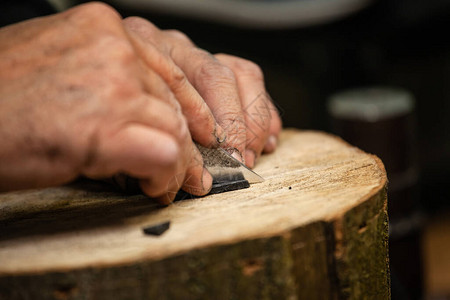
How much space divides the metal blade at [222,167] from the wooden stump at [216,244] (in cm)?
5

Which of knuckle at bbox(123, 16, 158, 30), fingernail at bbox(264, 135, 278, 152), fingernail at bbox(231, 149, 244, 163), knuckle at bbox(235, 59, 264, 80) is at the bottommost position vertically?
fingernail at bbox(264, 135, 278, 152)

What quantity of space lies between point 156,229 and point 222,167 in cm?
29

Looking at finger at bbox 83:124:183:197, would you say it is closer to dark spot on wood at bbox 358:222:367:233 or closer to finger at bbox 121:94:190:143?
finger at bbox 121:94:190:143

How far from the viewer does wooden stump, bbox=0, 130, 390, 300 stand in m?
0.75

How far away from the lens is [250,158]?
1.22 m

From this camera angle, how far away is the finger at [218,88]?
1.15 metres

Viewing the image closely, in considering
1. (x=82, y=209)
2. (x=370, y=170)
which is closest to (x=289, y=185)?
(x=370, y=170)

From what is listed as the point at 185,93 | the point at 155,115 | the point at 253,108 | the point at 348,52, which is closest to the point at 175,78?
the point at 185,93

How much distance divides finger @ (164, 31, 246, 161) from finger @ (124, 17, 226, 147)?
0.06 m

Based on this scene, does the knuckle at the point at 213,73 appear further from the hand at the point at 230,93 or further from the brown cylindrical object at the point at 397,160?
the brown cylindrical object at the point at 397,160

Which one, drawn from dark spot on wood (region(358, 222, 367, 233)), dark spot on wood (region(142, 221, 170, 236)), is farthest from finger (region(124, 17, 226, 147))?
dark spot on wood (region(358, 222, 367, 233))

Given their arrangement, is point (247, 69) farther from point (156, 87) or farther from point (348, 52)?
point (348, 52)

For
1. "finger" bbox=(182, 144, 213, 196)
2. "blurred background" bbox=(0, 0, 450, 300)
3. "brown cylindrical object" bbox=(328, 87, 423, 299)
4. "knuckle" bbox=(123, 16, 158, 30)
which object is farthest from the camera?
"blurred background" bbox=(0, 0, 450, 300)

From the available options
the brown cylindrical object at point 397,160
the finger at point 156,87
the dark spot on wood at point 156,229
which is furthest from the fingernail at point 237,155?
the brown cylindrical object at point 397,160
